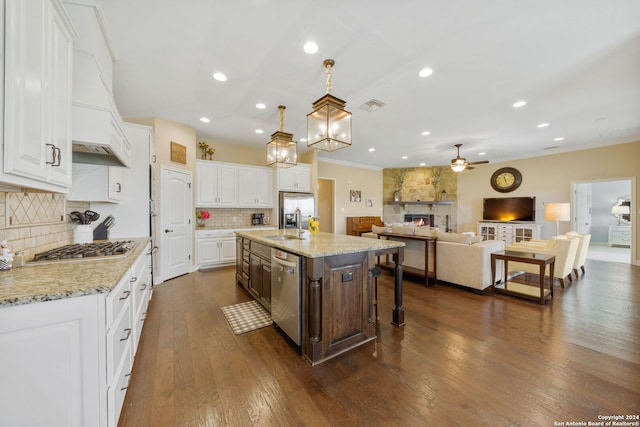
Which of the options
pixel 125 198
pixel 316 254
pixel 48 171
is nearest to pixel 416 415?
pixel 316 254

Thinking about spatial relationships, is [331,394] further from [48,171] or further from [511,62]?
[511,62]

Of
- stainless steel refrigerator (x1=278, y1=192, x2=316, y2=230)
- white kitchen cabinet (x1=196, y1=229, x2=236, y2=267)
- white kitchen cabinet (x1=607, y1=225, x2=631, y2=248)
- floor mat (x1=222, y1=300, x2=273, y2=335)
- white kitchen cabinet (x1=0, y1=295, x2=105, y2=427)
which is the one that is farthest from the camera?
white kitchen cabinet (x1=607, y1=225, x2=631, y2=248)

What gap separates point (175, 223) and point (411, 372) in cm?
421

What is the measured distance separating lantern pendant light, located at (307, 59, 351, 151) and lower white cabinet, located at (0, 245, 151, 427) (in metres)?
2.13

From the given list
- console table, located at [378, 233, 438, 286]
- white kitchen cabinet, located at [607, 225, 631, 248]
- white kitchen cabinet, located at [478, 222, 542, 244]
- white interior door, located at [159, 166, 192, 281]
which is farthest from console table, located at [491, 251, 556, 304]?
white kitchen cabinet, located at [607, 225, 631, 248]

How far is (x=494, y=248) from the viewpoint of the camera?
11.6 feet

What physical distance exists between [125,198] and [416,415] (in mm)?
3847

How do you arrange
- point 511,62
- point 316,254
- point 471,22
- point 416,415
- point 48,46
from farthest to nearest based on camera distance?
point 511,62 → point 471,22 → point 316,254 → point 416,415 → point 48,46

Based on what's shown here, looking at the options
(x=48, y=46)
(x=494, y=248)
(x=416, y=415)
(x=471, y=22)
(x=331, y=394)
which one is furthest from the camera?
(x=494, y=248)

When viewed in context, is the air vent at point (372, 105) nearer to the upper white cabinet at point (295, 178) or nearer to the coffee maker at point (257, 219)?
the upper white cabinet at point (295, 178)

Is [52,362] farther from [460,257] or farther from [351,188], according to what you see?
[351,188]

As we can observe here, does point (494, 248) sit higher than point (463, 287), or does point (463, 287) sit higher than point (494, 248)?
point (494, 248)

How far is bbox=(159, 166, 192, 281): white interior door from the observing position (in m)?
3.96

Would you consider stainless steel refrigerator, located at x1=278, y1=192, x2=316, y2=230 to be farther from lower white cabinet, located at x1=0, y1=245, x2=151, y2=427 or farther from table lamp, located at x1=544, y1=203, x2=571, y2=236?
table lamp, located at x1=544, y1=203, x2=571, y2=236
